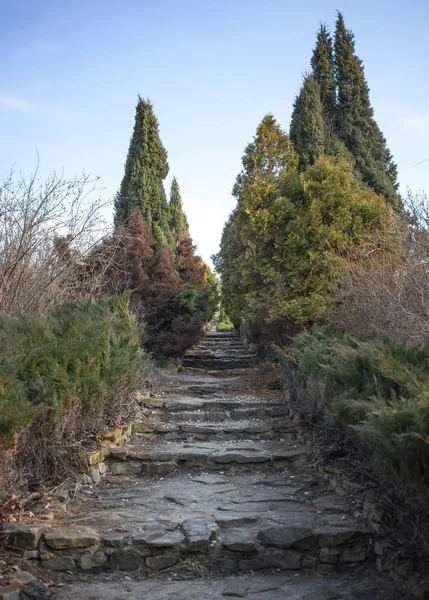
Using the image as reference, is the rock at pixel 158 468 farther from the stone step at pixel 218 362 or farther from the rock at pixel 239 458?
the stone step at pixel 218 362

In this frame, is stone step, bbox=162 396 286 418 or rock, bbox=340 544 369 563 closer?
rock, bbox=340 544 369 563

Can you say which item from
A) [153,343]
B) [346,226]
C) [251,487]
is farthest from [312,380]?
[153,343]

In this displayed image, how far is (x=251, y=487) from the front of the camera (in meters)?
5.55

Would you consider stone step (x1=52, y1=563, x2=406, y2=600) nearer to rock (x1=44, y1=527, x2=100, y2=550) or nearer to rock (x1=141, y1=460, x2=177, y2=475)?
rock (x1=44, y1=527, x2=100, y2=550)

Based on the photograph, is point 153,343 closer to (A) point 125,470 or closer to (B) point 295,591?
(A) point 125,470

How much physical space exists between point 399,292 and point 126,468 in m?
3.85

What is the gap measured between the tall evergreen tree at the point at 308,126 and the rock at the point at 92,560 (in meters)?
14.0

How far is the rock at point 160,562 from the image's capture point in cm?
404

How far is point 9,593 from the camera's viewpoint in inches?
130

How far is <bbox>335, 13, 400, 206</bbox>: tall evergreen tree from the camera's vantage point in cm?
1978

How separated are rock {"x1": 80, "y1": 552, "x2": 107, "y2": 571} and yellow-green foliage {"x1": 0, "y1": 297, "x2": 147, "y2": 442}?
1.05 m

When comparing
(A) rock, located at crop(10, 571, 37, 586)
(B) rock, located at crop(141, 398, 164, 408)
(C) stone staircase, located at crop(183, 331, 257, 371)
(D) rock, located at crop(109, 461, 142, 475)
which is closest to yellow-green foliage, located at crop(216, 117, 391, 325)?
(C) stone staircase, located at crop(183, 331, 257, 371)

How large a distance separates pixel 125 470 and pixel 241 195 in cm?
850

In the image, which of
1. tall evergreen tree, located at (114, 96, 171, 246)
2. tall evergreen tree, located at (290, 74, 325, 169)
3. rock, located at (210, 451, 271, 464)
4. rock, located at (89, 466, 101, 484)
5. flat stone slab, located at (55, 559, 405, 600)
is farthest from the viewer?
tall evergreen tree, located at (114, 96, 171, 246)
